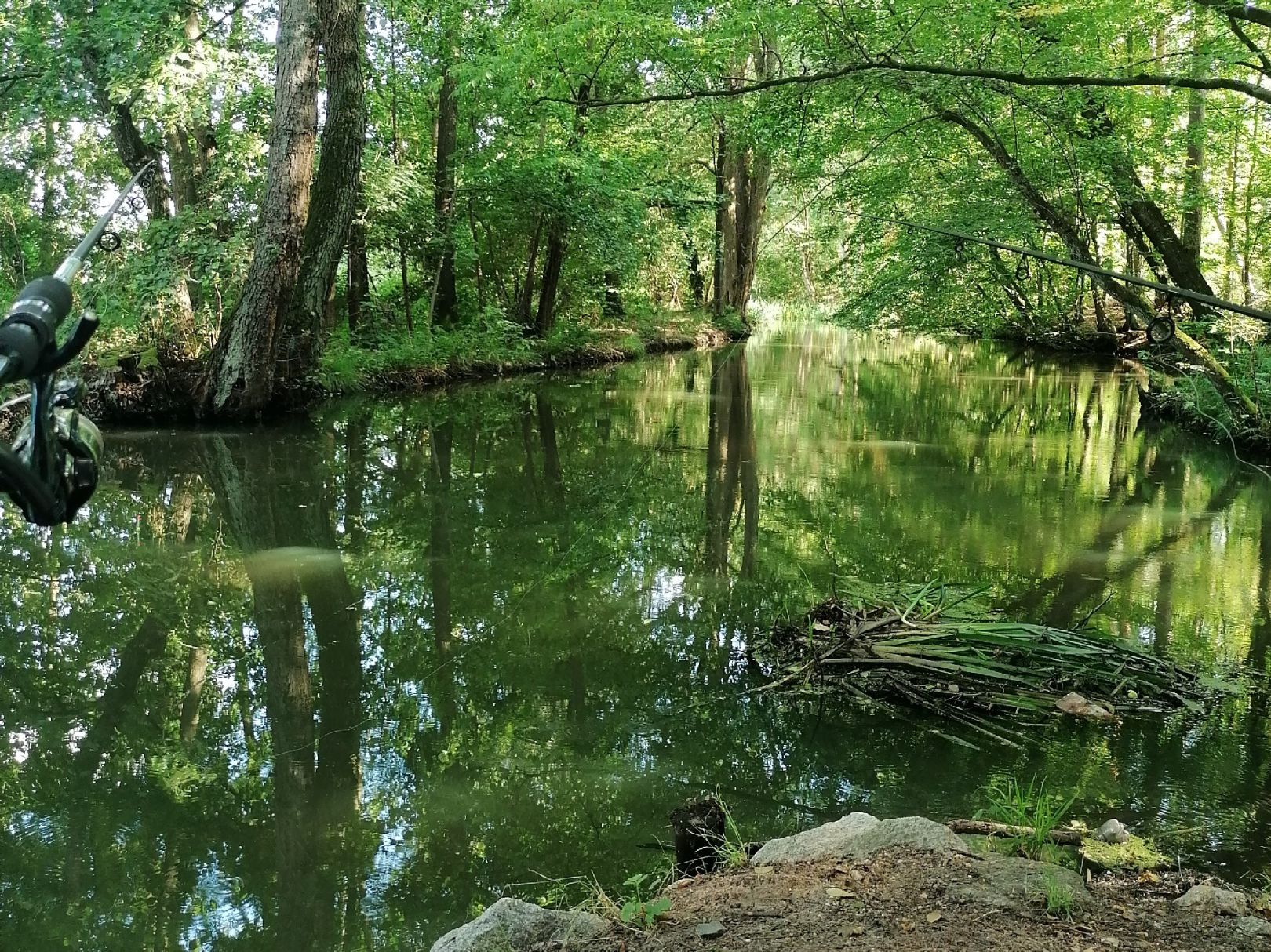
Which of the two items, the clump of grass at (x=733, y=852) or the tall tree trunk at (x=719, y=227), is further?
the tall tree trunk at (x=719, y=227)

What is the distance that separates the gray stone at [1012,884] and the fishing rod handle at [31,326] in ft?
8.12

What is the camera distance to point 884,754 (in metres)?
4.18

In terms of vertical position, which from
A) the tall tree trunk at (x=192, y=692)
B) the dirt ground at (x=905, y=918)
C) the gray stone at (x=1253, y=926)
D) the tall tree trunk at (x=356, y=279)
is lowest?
the tall tree trunk at (x=192, y=692)

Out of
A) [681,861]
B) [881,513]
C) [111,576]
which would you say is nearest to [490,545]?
[111,576]

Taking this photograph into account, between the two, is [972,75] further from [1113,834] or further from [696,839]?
[696,839]

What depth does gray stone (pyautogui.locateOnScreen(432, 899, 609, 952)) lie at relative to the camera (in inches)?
98.9

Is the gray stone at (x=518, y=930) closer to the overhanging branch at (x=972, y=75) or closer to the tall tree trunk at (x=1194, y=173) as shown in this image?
the overhanging branch at (x=972, y=75)

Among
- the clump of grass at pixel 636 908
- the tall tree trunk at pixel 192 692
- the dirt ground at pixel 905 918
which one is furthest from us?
the tall tree trunk at pixel 192 692

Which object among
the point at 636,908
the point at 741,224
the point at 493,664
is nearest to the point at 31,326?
the point at 636,908

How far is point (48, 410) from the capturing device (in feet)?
4.62

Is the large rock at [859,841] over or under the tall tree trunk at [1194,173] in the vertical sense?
under

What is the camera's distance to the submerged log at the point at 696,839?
3.18 m

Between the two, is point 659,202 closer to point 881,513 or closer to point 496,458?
point 496,458

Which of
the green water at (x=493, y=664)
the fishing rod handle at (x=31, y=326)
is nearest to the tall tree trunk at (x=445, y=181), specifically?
the green water at (x=493, y=664)
